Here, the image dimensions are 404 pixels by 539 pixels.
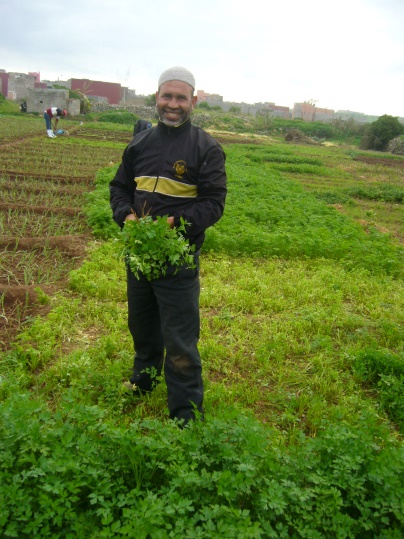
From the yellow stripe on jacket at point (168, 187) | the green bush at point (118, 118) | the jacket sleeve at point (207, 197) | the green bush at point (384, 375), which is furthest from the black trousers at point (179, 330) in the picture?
the green bush at point (118, 118)

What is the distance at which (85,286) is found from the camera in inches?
211

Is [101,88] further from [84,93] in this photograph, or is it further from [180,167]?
[180,167]

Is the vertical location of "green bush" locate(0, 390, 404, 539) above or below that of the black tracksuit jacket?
below

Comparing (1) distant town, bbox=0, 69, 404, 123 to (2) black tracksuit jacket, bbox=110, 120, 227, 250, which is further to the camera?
(1) distant town, bbox=0, 69, 404, 123

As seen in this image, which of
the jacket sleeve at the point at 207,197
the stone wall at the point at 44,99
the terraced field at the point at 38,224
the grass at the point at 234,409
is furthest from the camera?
the stone wall at the point at 44,99

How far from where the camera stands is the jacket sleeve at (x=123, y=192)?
3125 millimetres

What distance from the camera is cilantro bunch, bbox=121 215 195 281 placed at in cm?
283

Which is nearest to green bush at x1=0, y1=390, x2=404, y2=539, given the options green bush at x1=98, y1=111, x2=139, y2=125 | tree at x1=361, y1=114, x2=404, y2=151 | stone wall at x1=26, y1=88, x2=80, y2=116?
stone wall at x1=26, y1=88, x2=80, y2=116

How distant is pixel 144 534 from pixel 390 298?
5046 millimetres

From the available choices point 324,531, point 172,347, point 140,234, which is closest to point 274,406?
point 172,347

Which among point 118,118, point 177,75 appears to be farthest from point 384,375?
point 118,118

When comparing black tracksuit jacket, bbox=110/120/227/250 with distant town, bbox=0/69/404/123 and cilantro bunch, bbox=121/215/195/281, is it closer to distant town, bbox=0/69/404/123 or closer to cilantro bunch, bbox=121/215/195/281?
cilantro bunch, bbox=121/215/195/281

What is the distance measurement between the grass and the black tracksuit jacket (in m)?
1.22

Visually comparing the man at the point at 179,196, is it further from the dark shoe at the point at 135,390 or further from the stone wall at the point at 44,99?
the stone wall at the point at 44,99
